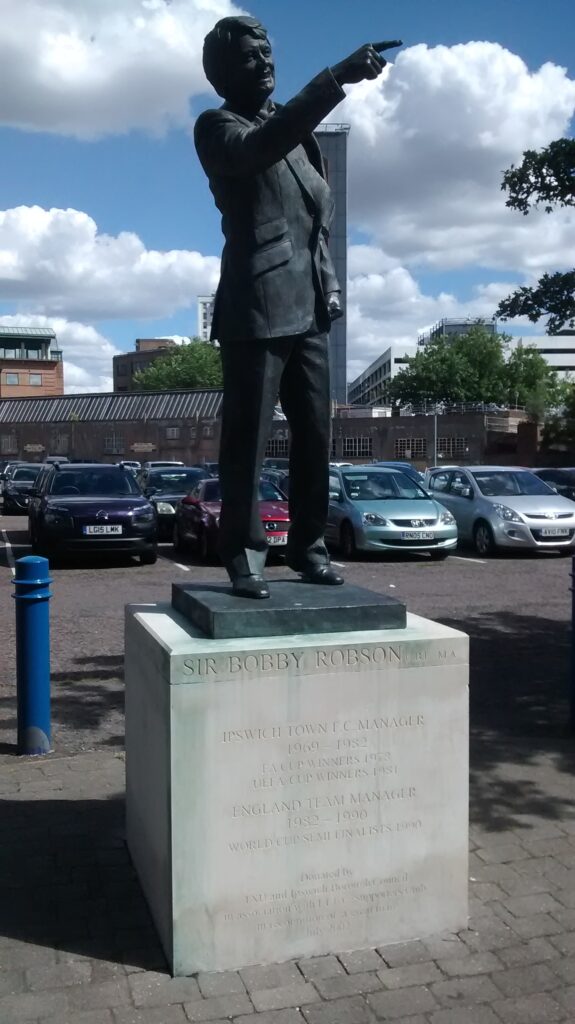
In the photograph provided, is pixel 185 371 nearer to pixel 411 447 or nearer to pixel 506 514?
pixel 411 447

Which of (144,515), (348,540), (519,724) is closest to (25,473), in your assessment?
(144,515)

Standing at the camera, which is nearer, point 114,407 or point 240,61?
point 240,61

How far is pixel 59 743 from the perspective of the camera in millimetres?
6105

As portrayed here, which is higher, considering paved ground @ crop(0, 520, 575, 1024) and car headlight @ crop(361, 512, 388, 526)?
car headlight @ crop(361, 512, 388, 526)

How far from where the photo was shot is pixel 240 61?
4137 millimetres

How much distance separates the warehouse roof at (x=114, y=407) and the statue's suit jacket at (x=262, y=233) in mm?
58836

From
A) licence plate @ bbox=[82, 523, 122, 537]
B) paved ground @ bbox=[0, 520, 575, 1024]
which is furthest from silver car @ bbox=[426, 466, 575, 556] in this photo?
paved ground @ bbox=[0, 520, 575, 1024]

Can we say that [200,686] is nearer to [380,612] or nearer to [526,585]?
[380,612]

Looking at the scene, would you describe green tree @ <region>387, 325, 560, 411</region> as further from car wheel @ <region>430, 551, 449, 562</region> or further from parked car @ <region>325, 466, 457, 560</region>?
car wheel @ <region>430, 551, 449, 562</region>

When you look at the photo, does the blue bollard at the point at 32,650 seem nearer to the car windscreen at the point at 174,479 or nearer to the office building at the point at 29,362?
the car windscreen at the point at 174,479

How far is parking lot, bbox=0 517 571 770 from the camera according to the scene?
662 centimetres

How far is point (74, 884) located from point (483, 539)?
539 inches

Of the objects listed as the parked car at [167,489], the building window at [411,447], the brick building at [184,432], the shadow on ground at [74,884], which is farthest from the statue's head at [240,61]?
the building window at [411,447]

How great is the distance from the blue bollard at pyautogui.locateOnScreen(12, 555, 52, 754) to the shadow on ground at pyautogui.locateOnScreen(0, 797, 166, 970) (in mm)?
844
